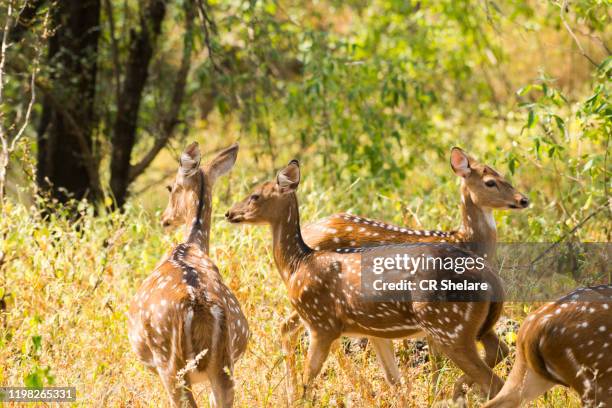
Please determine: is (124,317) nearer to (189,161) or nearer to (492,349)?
(189,161)

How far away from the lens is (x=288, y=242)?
24.0 ft

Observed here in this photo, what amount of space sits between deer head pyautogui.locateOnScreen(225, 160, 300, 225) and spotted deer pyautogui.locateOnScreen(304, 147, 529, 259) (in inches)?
16.9

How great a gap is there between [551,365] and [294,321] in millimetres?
2281

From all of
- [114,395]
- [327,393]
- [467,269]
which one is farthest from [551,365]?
[114,395]

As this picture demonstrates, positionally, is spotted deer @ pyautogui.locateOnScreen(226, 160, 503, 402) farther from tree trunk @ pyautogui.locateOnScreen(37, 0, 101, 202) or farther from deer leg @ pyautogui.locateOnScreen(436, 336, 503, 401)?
tree trunk @ pyautogui.locateOnScreen(37, 0, 101, 202)

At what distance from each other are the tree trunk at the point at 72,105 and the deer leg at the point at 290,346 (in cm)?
421

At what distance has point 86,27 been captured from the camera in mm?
11305

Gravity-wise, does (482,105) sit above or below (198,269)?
above

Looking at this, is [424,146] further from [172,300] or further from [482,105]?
[172,300]

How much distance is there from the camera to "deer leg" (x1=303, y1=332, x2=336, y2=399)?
21.9 ft

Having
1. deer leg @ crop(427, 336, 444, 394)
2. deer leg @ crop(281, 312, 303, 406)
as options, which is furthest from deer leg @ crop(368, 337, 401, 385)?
deer leg @ crop(281, 312, 303, 406)

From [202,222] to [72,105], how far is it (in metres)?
4.62

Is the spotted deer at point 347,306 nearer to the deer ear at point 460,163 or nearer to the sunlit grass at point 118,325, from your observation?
the sunlit grass at point 118,325

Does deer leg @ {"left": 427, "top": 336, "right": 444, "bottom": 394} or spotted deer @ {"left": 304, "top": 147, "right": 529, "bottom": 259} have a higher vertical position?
spotted deer @ {"left": 304, "top": 147, "right": 529, "bottom": 259}
